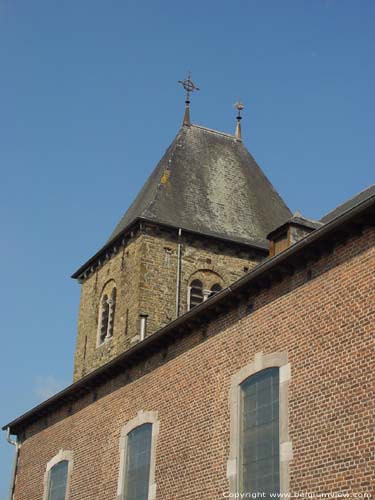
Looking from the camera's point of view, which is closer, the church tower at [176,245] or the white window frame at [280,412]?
the white window frame at [280,412]

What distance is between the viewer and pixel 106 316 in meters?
26.6

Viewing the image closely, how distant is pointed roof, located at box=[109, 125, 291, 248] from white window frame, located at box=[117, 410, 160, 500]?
9.70 m

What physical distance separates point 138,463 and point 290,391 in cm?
514

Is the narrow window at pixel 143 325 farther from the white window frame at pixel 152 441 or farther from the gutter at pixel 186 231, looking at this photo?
the white window frame at pixel 152 441

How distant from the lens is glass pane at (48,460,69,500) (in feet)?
62.2

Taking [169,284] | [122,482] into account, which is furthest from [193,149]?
[122,482]

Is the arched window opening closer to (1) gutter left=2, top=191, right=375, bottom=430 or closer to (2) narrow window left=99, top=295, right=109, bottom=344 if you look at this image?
(2) narrow window left=99, top=295, right=109, bottom=344

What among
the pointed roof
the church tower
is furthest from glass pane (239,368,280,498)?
the pointed roof

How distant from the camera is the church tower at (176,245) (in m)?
24.8

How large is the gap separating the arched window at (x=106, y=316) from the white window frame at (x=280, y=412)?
12710 millimetres

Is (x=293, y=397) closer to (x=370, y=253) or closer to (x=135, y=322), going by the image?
(x=370, y=253)

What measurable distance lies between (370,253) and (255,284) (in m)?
2.71

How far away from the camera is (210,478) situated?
13.5 metres

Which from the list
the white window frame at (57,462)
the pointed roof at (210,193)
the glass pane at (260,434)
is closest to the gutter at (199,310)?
the white window frame at (57,462)
